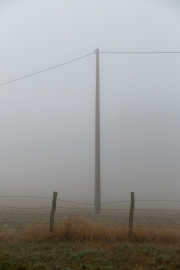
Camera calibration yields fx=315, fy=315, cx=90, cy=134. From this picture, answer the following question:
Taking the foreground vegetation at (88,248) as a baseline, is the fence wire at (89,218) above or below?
above

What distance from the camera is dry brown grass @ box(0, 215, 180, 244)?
11.5 meters

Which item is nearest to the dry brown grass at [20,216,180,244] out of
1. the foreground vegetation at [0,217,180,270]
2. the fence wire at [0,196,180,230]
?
the foreground vegetation at [0,217,180,270]

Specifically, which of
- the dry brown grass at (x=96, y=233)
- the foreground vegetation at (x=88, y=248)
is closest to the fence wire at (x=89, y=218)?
the dry brown grass at (x=96, y=233)

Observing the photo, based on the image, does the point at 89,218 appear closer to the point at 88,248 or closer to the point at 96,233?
the point at 96,233

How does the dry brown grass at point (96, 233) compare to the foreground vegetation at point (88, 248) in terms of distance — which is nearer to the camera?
the foreground vegetation at point (88, 248)

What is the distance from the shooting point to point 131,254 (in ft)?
31.3

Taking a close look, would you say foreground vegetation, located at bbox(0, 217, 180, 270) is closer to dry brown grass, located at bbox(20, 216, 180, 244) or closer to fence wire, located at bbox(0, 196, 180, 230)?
dry brown grass, located at bbox(20, 216, 180, 244)

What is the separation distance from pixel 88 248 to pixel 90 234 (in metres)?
1.49

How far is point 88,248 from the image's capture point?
402 inches

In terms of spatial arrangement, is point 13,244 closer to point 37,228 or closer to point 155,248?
point 37,228

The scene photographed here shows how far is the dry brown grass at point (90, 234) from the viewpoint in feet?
37.7

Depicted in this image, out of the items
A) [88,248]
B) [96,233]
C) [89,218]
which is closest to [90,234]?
[96,233]

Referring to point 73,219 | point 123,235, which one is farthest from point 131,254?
point 73,219

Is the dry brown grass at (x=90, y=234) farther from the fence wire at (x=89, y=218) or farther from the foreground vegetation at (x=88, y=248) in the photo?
the fence wire at (x=89, y=218)
